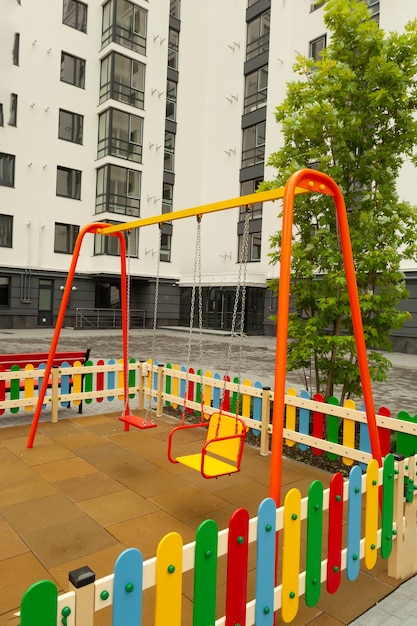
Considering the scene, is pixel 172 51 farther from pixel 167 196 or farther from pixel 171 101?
pixel 167 196

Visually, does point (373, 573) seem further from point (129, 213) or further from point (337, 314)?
Answer: point (129, 213)

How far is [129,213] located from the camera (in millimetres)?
26938

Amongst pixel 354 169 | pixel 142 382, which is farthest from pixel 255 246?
pixel 354 169

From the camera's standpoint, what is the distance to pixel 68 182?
85.1 ft

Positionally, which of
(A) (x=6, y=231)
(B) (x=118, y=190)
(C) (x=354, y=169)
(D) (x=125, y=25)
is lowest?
(C) (x=354, y=169)

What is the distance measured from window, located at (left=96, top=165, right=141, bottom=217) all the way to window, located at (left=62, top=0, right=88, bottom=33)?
26.3ft

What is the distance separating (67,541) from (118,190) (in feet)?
82.3

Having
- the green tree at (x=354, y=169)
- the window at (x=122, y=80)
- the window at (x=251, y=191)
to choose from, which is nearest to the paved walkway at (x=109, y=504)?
the green tree at (x=354, y=169)

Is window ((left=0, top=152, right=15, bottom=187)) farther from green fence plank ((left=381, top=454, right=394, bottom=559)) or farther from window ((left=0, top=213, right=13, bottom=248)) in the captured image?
green fence plank ((left=381, top=454, right=394, bottom=559))

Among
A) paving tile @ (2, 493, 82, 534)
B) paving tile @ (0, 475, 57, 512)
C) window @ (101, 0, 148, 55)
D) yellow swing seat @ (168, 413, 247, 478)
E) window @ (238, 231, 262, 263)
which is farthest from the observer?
window @ (238, 231, 262, 263)

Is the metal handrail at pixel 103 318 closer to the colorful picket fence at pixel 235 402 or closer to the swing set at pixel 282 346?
the colorful picket fence at pixel 235 402

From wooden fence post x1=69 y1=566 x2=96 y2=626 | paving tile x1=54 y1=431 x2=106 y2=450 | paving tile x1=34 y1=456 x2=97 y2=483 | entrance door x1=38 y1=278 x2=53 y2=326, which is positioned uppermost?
entrance door x1=38 y1=278 x2=53 y2=326

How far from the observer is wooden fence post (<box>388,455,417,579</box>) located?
319cm

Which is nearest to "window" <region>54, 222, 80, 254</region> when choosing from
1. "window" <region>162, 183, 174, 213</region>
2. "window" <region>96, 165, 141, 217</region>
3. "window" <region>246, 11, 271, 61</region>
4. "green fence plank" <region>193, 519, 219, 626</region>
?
"window" <region>96, 165, 141, 217</region>
